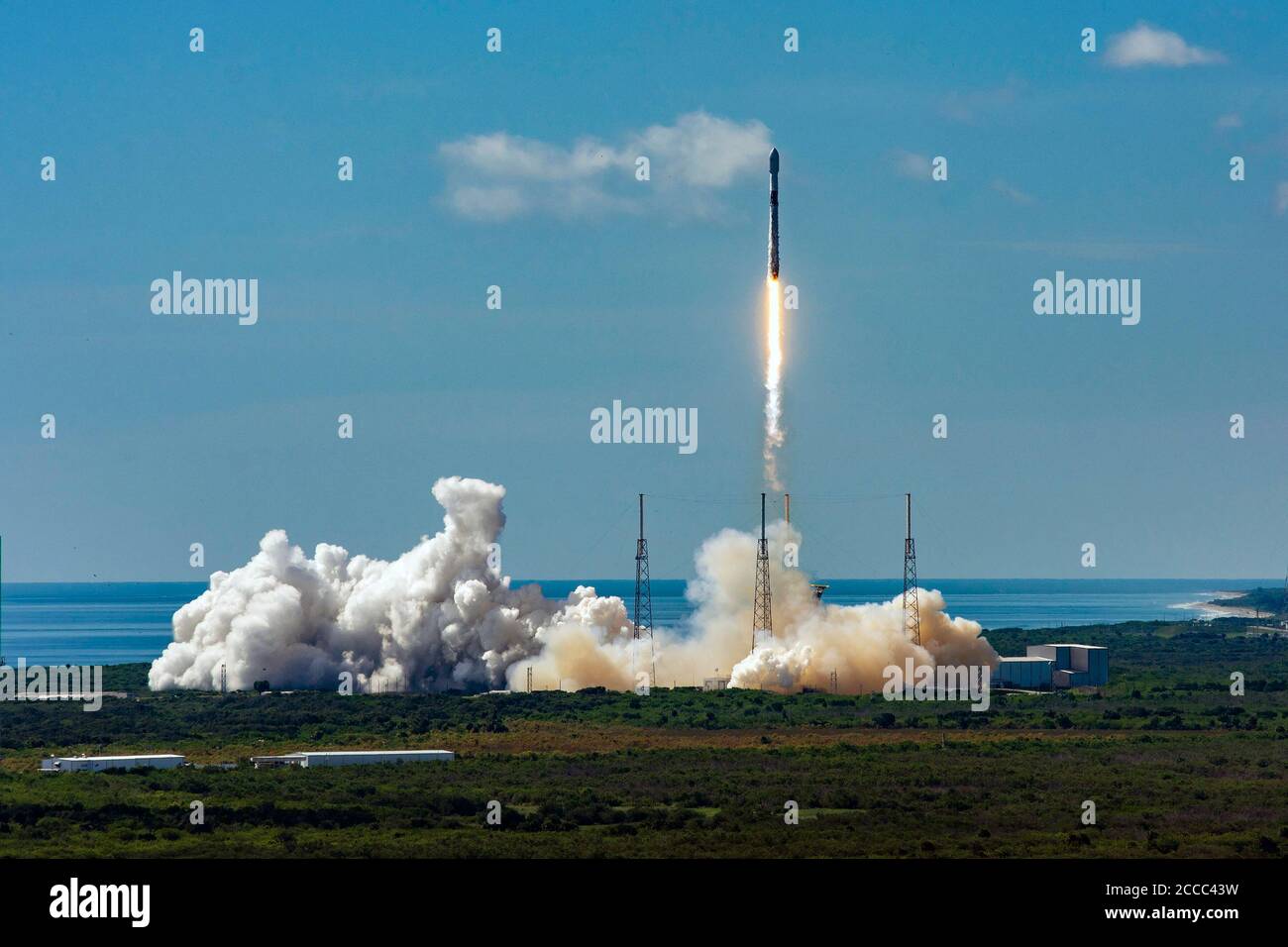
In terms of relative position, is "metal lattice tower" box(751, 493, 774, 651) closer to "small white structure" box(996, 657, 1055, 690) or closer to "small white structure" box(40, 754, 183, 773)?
"small white structure" box(996, 657, 1055, 690)

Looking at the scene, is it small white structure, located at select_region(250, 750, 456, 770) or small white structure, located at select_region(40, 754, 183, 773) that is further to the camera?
small white structure, located at select_region(250, 750, 456, 770)

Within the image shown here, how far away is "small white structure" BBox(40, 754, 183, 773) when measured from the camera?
8525 centimetres

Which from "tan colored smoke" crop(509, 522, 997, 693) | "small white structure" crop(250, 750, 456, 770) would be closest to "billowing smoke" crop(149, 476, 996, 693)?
"tan colored smoke" crop(509, 522, 997, 693)

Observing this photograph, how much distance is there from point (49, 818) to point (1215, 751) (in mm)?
49909

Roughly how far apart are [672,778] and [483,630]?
39.4m

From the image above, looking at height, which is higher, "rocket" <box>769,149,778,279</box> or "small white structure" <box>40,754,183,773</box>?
"rocket" <box>769,149,778,279</box>

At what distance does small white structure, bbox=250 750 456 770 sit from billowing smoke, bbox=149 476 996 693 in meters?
28.6

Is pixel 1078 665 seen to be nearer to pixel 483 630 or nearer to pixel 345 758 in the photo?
pixel 483 630

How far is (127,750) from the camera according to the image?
93.6 metres

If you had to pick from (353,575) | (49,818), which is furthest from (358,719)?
(49,818)

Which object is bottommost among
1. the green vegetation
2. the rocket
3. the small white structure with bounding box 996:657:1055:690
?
the green vegetation

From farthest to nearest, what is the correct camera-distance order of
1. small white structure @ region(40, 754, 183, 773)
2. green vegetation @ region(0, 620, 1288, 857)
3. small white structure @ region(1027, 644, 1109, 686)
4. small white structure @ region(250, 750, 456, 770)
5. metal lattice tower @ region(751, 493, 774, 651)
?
1. small white structure @ region(1027, 644, 1109, 686)
2. metal lattice tower @ region(751, 493, 774, 651)
3. small white structure @ region(250, 750, 456, 770)
4. small white structure @ region(40, 754, 183, 773)
5. green vegetation @ region(0, 620, 1288, 857)
